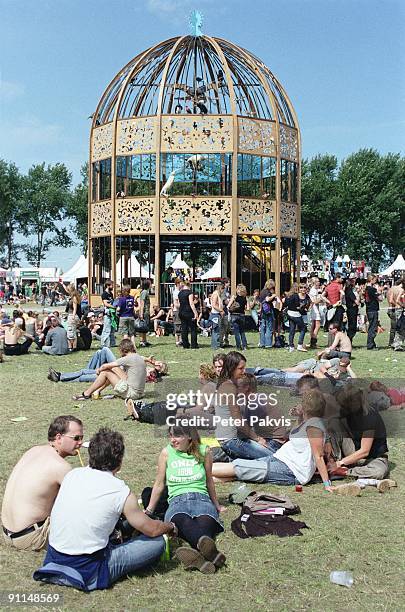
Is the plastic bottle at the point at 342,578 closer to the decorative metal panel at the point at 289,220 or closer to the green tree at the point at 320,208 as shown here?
the decorative metal panel at the point at 289,220

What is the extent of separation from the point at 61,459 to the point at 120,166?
829 inches

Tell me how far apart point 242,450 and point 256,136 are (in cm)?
1807

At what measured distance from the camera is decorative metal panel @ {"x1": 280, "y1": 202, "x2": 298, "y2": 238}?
25.0 meters

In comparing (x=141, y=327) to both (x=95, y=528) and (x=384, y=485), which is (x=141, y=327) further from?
(x=95, y=528)

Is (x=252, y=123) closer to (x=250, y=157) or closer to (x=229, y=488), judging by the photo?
(x=250, y=157)

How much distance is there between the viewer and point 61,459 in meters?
5.33

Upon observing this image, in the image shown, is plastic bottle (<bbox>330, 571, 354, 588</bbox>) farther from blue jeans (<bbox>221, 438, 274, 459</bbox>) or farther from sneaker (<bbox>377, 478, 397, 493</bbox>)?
blue jeans (<bbox>221, 438, 274, 459</bbox>)

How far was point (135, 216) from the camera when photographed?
24.3 metres

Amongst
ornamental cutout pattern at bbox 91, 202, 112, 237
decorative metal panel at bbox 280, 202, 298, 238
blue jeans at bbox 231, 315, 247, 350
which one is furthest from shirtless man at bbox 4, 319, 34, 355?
decorative metal panel at bbox 280, 202, 298, 238

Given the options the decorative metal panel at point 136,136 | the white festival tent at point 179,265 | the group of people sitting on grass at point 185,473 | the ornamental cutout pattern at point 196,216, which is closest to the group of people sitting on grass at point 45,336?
the ornamental cutout pattern at point 196,216

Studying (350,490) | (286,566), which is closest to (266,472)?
(350,490)

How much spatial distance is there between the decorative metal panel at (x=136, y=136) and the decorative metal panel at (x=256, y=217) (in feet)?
11.7

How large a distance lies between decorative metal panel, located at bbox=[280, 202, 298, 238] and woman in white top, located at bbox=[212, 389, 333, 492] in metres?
18.2

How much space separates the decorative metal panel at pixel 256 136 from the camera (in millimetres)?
23766
